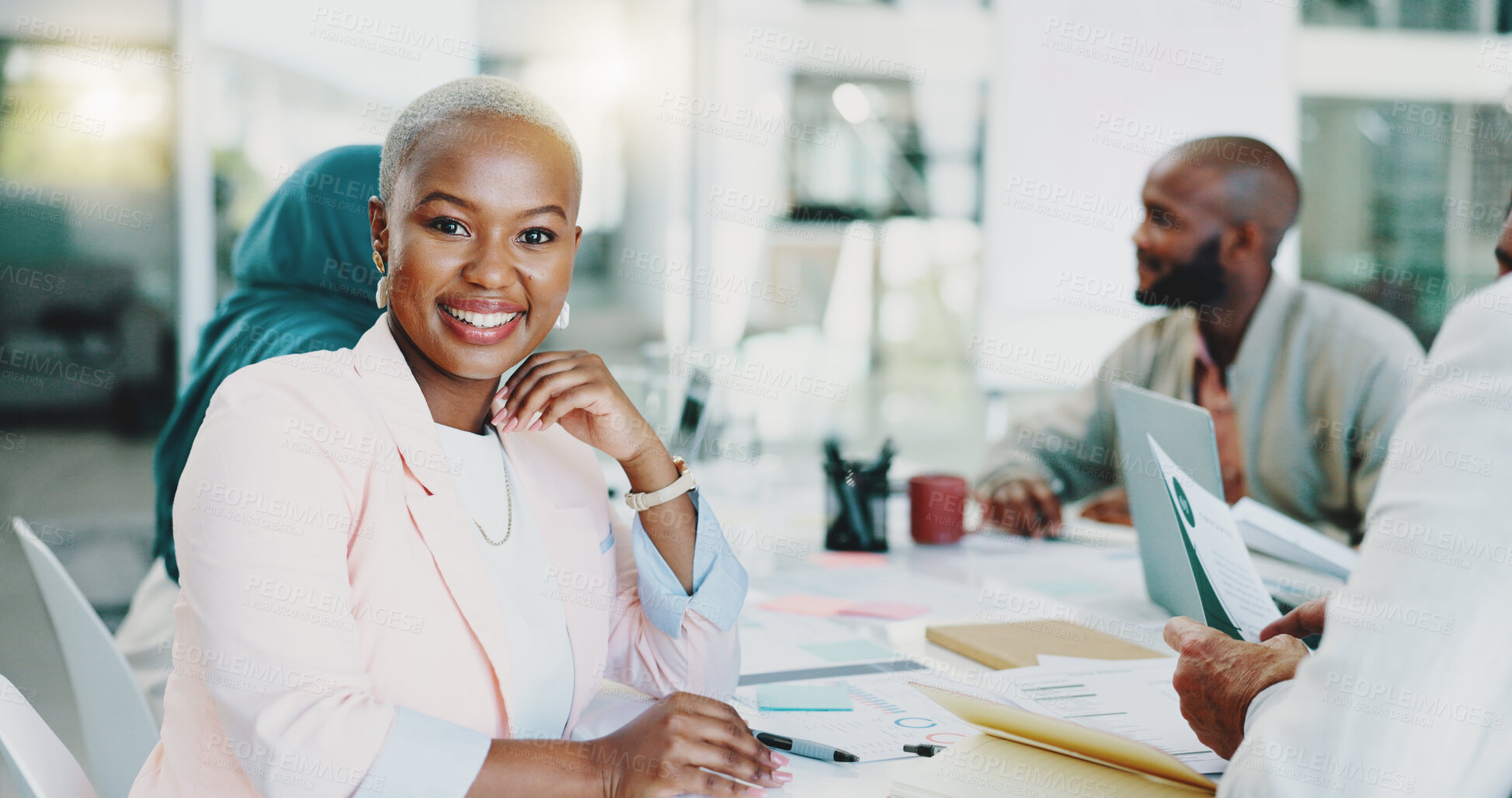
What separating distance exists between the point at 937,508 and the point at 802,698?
0.96m

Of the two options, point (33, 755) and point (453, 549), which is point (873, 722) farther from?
point (33, 755)

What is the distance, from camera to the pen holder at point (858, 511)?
212cm

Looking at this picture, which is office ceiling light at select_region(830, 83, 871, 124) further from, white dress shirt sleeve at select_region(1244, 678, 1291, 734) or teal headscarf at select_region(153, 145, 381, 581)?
white dress shirt sleeve at select_region(1244, 678, 1291, 734)

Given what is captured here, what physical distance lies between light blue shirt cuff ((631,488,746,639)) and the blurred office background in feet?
8.79

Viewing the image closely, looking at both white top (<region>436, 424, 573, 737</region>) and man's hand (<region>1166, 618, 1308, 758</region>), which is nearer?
man's hand (<region>1166, 618, 1308, 758</region>)

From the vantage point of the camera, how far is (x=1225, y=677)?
100cm

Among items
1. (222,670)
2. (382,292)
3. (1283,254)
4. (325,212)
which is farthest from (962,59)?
(222,670)

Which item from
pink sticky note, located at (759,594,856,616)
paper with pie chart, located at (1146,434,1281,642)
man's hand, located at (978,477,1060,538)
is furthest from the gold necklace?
man's hand, located at (978,477,1060,538)

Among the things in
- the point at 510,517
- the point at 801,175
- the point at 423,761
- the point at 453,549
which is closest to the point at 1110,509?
the point at 510,517

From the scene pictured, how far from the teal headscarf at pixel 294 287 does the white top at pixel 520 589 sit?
2.33ft

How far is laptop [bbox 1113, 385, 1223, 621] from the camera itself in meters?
1.54

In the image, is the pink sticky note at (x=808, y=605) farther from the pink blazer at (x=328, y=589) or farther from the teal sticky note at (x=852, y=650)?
the pink blazer at (x=328, y=589)

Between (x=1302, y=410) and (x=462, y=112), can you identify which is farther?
(x=1302, y=410)

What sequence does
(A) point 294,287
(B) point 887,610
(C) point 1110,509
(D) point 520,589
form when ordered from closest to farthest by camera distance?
(D) point 520,589, (B) point 887,610, (A) point 294,287, (C) point 1110,509
